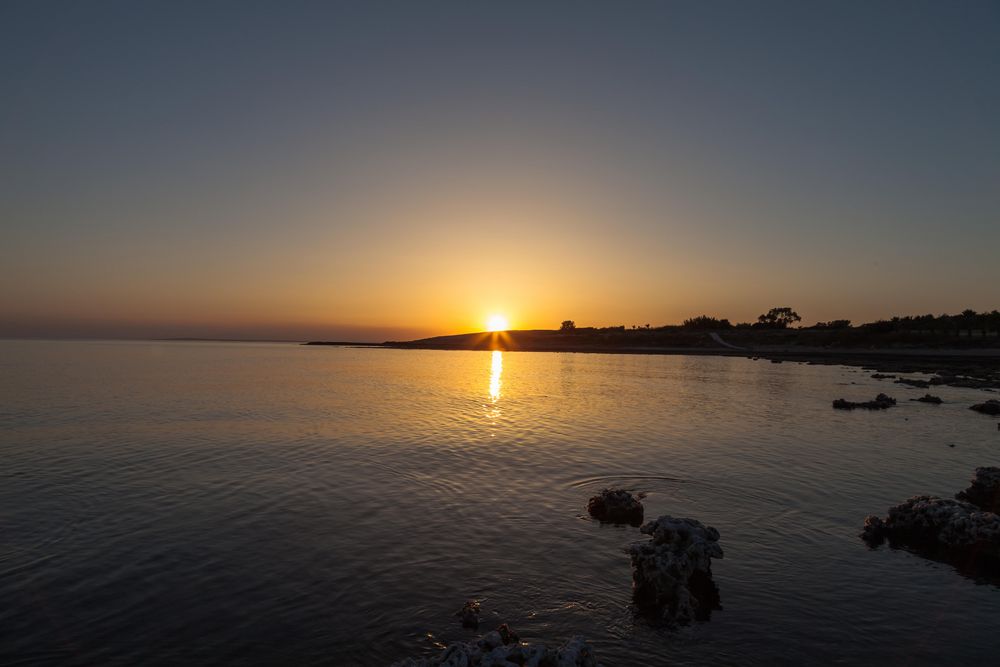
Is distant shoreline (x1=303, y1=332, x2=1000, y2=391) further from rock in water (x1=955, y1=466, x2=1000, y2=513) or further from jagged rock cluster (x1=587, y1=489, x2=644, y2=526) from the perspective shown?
jagged rock cluster (x1=587, y1=489, x2=644, y2=526)

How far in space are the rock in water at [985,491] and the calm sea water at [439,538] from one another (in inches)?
55.2

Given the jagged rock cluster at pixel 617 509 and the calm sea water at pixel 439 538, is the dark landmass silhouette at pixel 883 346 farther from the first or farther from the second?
the jagged rock cluster at pixel 617 509

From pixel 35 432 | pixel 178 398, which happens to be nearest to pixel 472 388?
pixel 178 398

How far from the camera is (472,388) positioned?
62031 millimetres

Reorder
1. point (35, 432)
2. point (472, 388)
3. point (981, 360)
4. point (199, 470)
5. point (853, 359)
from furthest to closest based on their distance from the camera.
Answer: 1. point (853, 359)
2. point (981, 360)
3. point (472, 388)
4. point (35, 432)
5. point (199, 470)

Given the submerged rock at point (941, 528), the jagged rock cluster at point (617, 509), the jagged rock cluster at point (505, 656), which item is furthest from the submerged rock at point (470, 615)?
the submerged rock at point (941, 528)

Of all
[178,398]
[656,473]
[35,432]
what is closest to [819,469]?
[656,473]

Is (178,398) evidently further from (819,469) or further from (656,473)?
(819,469)

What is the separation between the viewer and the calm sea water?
993 centimetres

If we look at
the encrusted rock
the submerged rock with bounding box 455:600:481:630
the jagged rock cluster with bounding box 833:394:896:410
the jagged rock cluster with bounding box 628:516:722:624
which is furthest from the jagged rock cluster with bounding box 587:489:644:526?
the encrusted rock

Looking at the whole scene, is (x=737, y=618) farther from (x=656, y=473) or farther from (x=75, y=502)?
(x=75, y=502)

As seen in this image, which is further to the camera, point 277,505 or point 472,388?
point 472,388

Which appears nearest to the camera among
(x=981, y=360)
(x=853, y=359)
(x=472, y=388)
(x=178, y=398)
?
→ (x=178, y=398)

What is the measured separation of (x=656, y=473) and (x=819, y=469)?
7.32 m
